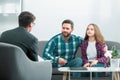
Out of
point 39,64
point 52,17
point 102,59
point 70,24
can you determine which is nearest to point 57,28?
point 52,17

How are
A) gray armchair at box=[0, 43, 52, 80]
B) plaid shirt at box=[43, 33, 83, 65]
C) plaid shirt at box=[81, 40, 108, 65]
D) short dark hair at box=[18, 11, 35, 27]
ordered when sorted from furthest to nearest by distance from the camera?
1. plaid shirt at box=[43, 33, 83, 65]
2. plaid shirt at box=[81, 40, 108, 65]
3. short dark hair at box=[18, 11, 35, 27]
4. gray armchair at box=[0, 43, 52, 80]

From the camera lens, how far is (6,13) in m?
5.26

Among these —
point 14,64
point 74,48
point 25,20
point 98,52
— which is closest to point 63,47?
point 74,48

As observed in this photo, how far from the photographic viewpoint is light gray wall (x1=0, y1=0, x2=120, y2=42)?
529 cm

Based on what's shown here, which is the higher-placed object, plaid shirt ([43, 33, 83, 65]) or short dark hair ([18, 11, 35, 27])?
short dark hair ([18, 11, 35, 27])

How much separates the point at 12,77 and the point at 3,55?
0.85ft

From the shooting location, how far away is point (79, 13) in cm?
530

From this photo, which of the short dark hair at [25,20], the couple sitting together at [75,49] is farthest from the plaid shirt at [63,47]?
the short dark hair at [25,20]

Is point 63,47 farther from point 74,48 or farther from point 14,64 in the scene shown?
point 14,64

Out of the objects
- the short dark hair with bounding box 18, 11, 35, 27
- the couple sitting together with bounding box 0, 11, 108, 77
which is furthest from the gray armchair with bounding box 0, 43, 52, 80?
the couple sitting together with bounding box 0, 11, 108, 77

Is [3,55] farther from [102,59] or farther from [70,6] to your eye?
[70,6]

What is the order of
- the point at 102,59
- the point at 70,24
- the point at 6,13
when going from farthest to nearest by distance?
the point at 6,13 → the point at 70,24 → the point at 102,59

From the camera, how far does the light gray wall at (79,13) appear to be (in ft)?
17.3

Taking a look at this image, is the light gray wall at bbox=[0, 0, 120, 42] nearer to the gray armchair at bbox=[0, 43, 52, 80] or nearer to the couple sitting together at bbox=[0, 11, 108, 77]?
the couple sitting together at bbox=[0, 11, 108, 77]
